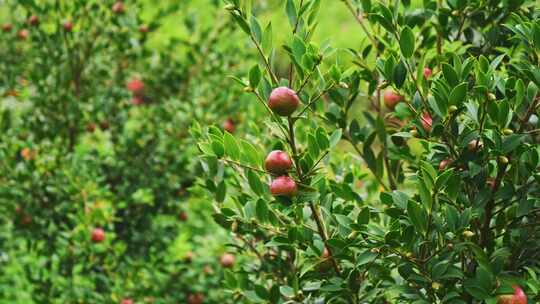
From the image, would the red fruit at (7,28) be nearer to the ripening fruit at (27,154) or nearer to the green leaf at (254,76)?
the ripening fruit at (27,154)

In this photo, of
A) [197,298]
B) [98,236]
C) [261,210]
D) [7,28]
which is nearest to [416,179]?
[261,210]

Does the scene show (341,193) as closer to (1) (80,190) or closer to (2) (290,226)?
(2) (290,226)

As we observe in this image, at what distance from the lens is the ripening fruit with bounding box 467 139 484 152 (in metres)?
1.31

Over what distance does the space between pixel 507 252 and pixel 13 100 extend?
273 cm

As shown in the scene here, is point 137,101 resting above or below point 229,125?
above

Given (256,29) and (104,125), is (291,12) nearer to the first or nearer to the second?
(256,29)

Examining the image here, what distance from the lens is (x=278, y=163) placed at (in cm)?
127

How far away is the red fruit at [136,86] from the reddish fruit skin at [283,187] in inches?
98.2

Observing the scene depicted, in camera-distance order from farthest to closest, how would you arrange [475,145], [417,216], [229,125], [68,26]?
[229,125], [68,26], [475,145], [417,216]

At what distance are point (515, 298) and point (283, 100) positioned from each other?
0.54 metres

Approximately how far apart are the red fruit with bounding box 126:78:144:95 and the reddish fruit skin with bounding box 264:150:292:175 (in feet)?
8.13

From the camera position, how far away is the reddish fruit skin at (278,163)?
127 centimetres

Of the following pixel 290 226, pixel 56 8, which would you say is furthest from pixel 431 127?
pixel 56 8

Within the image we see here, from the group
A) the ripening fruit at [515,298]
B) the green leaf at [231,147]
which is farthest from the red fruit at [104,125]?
the ripening fruit at [515,298]
